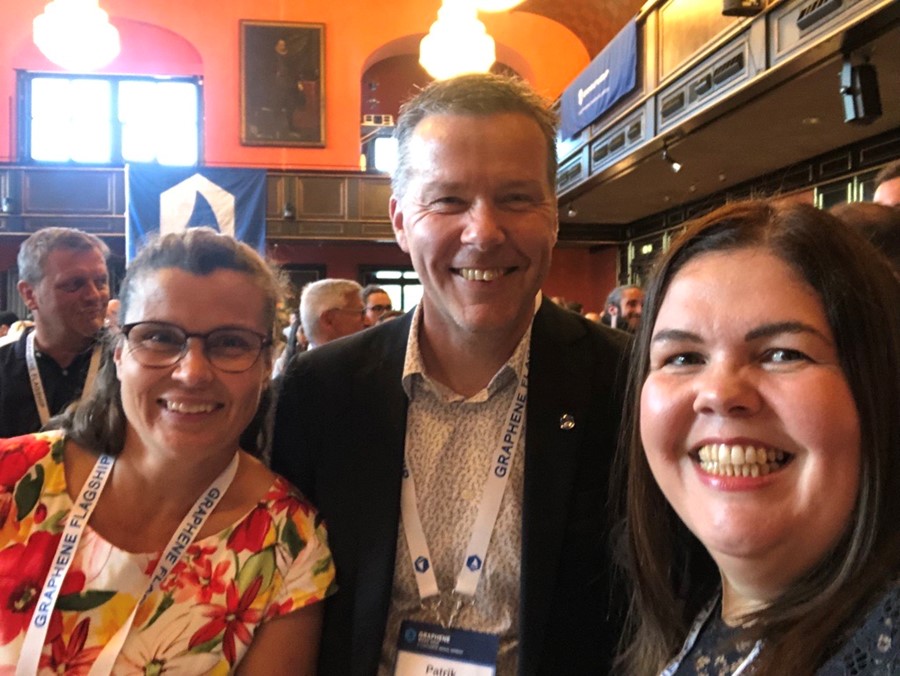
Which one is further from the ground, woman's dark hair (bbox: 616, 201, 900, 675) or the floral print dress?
woman's dark hair (bbox: 616, 201, 900, 675)

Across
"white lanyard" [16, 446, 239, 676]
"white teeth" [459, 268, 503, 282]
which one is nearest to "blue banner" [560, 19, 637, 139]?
"white teeth" [459, 268, 503, 282]

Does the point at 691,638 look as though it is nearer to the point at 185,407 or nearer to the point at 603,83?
the point at 185,407

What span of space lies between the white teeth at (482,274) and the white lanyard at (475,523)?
25 cm

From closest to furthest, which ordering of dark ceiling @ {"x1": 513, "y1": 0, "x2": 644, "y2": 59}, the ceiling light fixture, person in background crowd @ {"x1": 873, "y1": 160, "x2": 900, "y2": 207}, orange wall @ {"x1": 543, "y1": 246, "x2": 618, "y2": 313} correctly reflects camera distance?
person in background crowd @ {"x1": 873, "y1": 160, "x2": 900, "y2": 207} → the ceiling light fixture → dark ceiling @ {"x1": 513, "y1": 0, "x2": 644, "y2": 59} → orange wall @ {"x1": 543, "y1": 246, "x2": 618, "y2": 313}

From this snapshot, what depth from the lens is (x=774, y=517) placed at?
0.95m

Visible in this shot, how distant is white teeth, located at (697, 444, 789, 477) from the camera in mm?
962

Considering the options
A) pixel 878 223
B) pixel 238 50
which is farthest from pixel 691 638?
pixel 238 50

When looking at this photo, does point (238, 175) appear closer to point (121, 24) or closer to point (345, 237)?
point (345, 237)

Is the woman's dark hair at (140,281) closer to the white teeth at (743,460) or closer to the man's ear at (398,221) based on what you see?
the man's ear at (398,221)

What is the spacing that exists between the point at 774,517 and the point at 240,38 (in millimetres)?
11247

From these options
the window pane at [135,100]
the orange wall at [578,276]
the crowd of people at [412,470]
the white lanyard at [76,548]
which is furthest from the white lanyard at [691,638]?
the orange wall at [578,276]

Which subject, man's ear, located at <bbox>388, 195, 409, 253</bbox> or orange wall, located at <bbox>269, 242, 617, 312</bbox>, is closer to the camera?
man's ear, located at <bbox>388, 195, 409, 253</bbox>

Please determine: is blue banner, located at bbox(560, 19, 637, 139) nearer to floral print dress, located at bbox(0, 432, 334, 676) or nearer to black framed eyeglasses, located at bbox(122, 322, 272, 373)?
black framed eyeglasses, located at bbox(122, 322, 272, 373)

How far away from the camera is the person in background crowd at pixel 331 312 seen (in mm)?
4691
